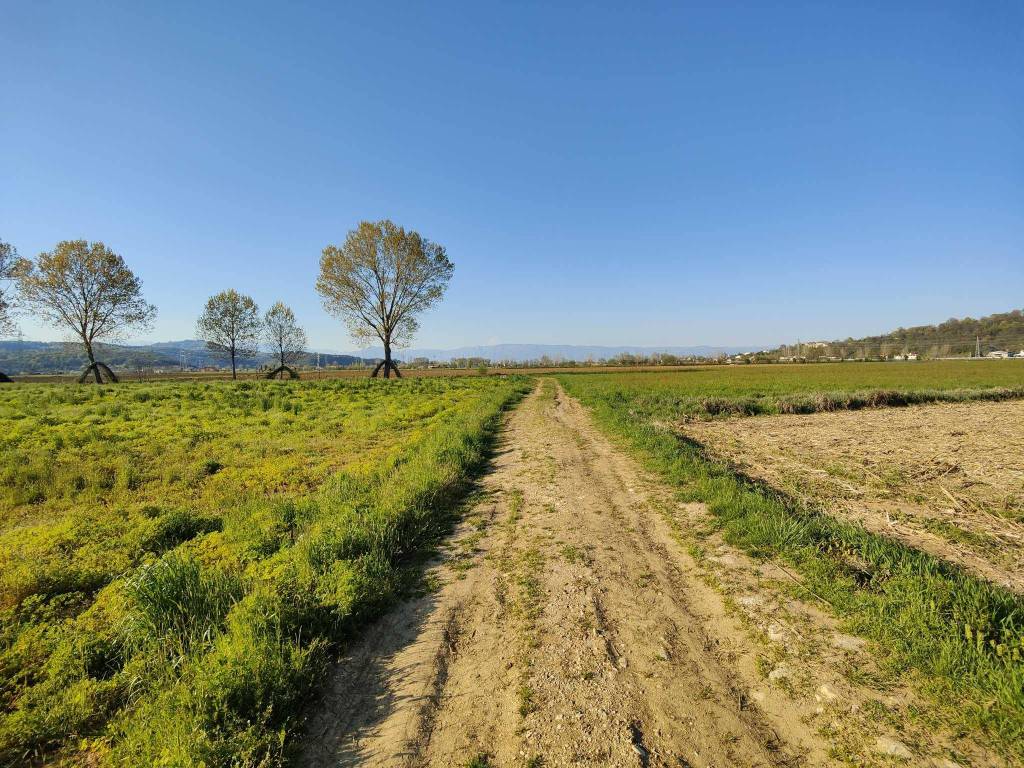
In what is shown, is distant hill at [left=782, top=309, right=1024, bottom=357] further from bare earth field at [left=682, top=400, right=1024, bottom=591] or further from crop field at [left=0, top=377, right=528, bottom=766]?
crop field at [left=0, top=377, right=528, bottom=766]

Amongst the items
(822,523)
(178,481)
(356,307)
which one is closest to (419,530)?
(822,523)

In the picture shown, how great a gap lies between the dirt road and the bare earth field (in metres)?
3.34

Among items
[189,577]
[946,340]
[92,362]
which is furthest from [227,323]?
[946,340]

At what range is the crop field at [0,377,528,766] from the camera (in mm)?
2926

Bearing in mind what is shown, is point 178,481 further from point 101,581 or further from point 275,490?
point 101,581

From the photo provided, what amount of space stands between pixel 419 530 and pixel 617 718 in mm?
4041

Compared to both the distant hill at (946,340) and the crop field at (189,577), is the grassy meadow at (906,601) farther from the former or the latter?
the distant hill at (946,340)

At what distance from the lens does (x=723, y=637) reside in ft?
12.7

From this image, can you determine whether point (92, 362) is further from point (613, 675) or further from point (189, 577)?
point (613, 675)

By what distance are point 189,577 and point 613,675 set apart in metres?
4.43

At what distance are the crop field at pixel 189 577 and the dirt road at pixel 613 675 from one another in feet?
1.78

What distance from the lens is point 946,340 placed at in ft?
451

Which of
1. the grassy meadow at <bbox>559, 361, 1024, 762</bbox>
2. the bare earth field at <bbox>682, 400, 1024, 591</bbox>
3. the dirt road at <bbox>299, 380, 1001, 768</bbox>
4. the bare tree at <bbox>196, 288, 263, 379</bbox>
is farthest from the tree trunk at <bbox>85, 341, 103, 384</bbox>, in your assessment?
the grassy meadow at <bbox>559, 361, 1024, 762</bbox>

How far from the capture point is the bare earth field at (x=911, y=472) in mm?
6035
